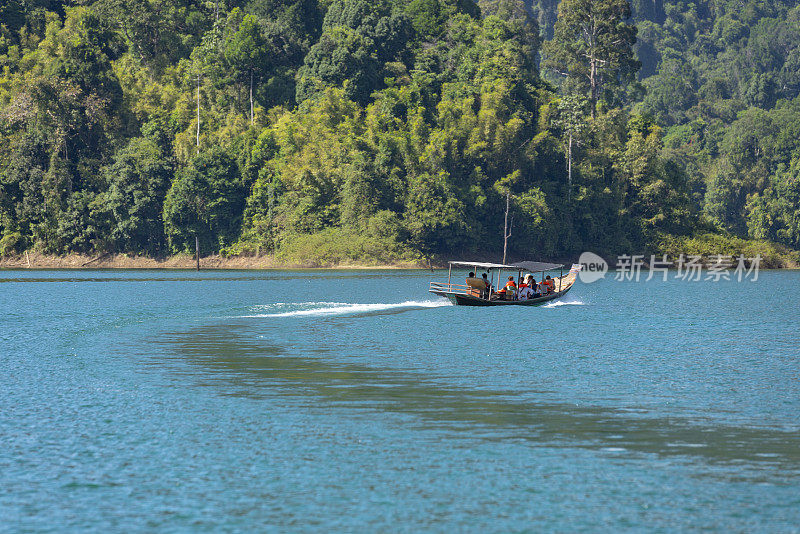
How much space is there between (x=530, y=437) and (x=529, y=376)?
9828 mm

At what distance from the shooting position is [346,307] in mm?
56000

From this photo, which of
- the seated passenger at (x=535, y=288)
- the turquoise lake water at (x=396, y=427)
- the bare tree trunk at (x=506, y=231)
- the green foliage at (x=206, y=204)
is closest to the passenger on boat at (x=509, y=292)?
the seated passenger at (x=535, y=288)

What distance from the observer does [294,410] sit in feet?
79.6

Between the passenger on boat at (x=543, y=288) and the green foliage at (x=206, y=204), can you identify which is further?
the green foliage at (x=206, y=204)

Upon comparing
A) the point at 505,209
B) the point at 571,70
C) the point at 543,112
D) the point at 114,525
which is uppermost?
the point at 571,70

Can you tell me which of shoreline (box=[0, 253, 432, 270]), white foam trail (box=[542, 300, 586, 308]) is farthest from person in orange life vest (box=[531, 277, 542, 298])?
shoreline (box=[0, 253, 432, 270])

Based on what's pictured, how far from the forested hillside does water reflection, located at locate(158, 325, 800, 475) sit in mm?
76756

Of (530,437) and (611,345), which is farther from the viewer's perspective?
(611,345)

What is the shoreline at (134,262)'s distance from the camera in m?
114

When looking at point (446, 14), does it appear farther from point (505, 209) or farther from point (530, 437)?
point (530, 437)

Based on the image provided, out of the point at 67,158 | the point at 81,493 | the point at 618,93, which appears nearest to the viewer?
the point at 81,493

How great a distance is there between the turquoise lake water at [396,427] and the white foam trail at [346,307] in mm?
4192

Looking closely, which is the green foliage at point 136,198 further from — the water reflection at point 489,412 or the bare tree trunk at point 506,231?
the water reflection at point 489,412

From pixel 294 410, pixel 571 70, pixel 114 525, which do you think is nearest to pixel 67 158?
pixel 571 70
